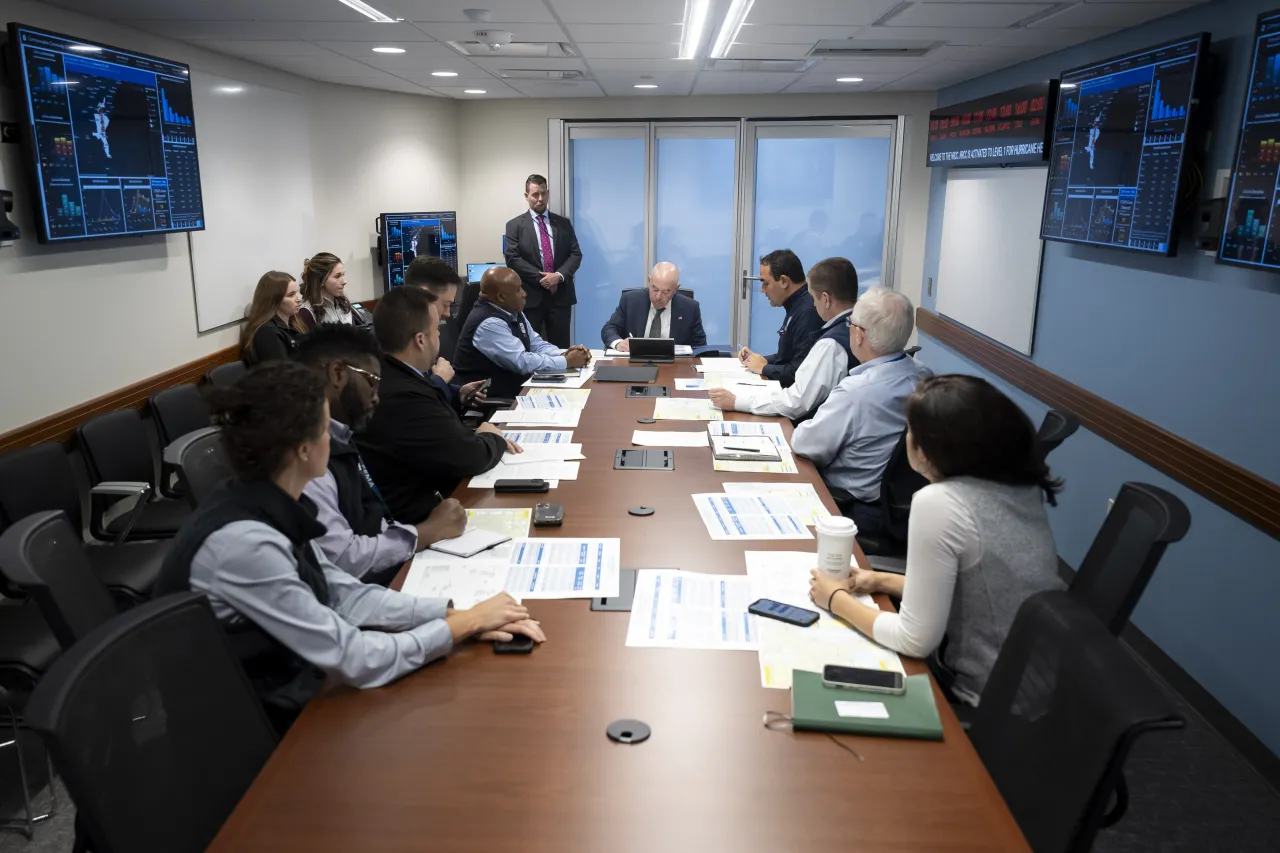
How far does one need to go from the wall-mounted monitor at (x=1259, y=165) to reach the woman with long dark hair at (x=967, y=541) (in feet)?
5.14

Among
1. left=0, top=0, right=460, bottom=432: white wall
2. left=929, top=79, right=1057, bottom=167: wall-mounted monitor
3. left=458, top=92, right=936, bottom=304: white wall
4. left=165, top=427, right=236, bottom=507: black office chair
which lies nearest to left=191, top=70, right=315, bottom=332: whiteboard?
left=0, top=0, right=460, bottom=432: white wall

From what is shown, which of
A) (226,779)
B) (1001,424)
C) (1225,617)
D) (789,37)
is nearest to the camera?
(226,779)

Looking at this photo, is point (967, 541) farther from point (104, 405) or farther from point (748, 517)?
point (104, 405)

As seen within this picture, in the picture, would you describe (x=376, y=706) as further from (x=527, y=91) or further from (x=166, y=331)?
(x=527, y=91)

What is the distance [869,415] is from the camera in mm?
3256

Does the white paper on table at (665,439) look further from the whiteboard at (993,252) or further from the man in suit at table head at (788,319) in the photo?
the whiteboard at (993,252)

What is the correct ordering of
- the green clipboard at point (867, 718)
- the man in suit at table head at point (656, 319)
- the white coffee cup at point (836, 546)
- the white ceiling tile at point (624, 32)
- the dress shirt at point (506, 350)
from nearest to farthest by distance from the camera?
the green clipboard at point (867, 718) < the white coffee cup at point (836, 546) < the white ceiling tile at point (624, 32) < the dress shirt at point (506, 350) < the man in suit at table head at point (656, 319)

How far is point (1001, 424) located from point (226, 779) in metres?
1.69

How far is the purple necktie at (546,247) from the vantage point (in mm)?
7777

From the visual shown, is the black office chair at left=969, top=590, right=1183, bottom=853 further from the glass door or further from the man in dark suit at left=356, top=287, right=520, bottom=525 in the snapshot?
the glass door

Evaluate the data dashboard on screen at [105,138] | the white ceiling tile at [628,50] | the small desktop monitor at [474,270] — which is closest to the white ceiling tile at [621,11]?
the white ceiling tile at [628,50]

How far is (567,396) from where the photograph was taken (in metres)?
4.31

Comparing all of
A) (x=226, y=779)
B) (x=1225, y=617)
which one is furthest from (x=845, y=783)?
(x=1225, y=617)

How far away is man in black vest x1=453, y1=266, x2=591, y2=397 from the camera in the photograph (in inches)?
188
